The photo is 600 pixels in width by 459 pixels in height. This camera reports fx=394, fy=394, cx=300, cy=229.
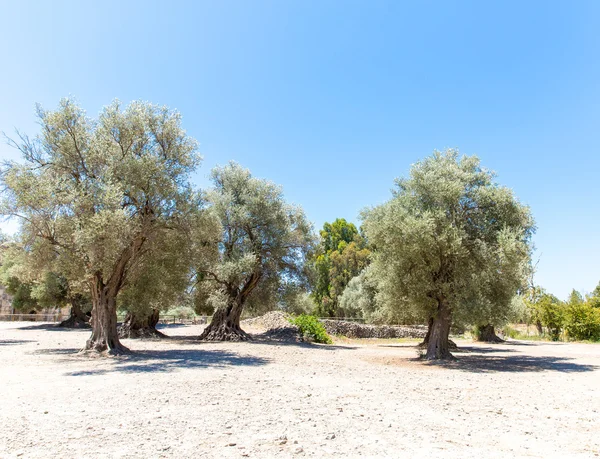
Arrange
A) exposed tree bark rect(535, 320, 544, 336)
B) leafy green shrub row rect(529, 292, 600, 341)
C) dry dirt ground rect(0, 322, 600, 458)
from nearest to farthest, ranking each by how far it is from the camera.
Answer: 1. dry dirt ground rect(0, 322, 600, 458)
2. leafy green shrub row rect(529, 292, 600, 341)
3. exposed tree bark rect(535, 320, 544, 336)

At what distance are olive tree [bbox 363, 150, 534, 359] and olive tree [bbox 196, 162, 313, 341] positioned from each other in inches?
348

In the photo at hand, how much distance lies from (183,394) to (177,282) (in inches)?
466

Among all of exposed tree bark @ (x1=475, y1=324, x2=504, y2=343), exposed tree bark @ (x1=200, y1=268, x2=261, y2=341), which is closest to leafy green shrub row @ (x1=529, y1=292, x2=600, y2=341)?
exposed tree bark @ (x1=475, y1=324, x2=504, y2=343)

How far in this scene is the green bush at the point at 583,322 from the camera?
113 feet

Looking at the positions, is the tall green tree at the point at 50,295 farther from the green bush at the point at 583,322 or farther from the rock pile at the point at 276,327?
the green bush at the point at 583,322

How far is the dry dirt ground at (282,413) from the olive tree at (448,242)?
4.71 m

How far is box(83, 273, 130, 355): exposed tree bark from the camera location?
16297 millimetres

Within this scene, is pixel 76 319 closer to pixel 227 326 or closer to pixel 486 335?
pixel 227 326

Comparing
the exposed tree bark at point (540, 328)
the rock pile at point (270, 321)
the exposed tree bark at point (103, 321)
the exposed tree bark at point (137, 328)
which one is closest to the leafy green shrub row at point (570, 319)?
the exposed tree bark at point (540, 328)

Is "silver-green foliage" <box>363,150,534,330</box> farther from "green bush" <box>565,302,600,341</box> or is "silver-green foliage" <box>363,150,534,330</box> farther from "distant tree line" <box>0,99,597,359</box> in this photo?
"green bush" <box>565,302,600,341</box>

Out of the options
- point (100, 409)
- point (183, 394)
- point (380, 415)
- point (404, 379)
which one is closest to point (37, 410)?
point (100, 409)

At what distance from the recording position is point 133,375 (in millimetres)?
11062

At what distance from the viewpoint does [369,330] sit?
126 ft

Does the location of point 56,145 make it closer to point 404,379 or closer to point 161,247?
point 161,247
